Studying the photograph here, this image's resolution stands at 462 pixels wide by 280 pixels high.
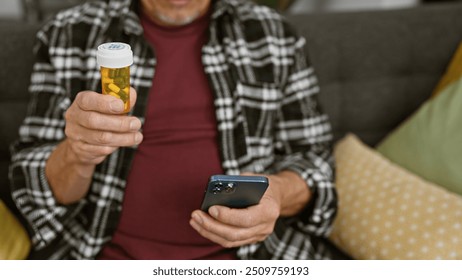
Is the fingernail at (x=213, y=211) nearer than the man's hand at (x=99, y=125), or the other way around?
the man's hand at (x=99, y=125)

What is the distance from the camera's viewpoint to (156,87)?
3.60 ft

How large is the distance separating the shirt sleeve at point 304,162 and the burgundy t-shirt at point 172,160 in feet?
0.43

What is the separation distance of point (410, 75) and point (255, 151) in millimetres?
528

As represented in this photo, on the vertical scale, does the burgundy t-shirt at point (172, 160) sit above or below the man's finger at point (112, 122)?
below

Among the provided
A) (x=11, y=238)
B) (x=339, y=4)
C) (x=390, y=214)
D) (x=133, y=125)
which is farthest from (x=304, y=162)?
(x=339, y=4)

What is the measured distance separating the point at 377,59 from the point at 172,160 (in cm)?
61

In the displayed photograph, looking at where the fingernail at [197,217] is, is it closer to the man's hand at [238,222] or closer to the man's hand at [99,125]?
the man's hand at [238,222]

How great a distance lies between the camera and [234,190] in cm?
86

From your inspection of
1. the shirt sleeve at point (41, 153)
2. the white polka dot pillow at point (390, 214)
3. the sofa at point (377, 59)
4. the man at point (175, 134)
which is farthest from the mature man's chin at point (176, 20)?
the white polka dot pillow at point (390, 214)

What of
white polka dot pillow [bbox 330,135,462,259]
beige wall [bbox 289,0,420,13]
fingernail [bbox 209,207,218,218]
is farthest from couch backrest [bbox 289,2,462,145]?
beige wall [bbox 289,0,420,13]

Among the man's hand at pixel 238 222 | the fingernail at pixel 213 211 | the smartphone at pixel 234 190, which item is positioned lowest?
the man's hand at pixel 238 222

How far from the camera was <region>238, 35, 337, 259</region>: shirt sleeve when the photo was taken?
113cm

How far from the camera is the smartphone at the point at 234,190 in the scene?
0.83 meters
